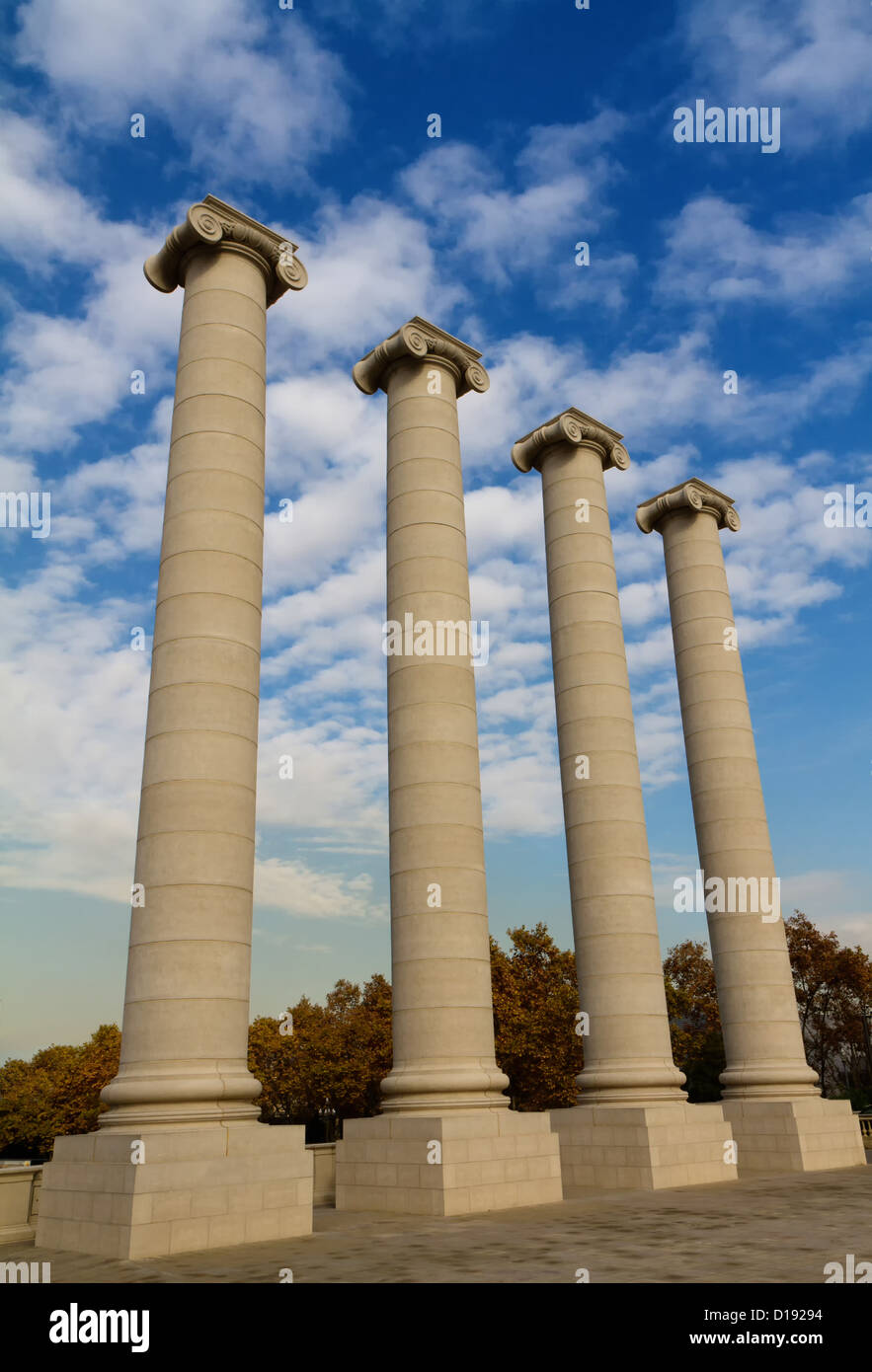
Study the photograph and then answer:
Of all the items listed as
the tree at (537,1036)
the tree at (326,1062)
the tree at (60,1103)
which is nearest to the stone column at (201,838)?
the tree at (537,1036)

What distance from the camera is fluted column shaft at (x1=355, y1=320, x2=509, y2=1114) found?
4522 cm

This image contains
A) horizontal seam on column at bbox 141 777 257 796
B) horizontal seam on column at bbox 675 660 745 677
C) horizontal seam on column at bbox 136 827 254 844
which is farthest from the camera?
horizontal seam on column at bbox 675 660 745 677

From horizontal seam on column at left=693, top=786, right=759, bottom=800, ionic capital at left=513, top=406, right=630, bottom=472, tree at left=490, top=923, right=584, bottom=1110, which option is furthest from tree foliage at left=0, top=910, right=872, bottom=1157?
ionic capital at left=513, top=406, right=630, bottom=472

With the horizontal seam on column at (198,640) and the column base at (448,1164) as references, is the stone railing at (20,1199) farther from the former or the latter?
the horizontal seam on column at (198,640)

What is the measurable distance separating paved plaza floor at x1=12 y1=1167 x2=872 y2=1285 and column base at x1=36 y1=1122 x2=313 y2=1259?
2.26 ft

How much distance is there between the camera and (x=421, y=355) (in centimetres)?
5625

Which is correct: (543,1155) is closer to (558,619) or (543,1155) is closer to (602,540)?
(558,619)

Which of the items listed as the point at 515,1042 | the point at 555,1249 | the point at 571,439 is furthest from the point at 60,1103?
the point at 555,1249

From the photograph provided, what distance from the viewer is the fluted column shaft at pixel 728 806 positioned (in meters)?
64.1

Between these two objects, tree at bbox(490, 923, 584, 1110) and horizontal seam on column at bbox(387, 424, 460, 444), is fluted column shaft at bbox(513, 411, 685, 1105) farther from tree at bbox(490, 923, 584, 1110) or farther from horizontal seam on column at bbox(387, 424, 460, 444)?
tree at bbox(490, 923, 584, 1110)

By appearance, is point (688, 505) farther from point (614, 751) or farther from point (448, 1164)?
point (448, 1164)

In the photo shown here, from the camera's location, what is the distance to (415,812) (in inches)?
1905
